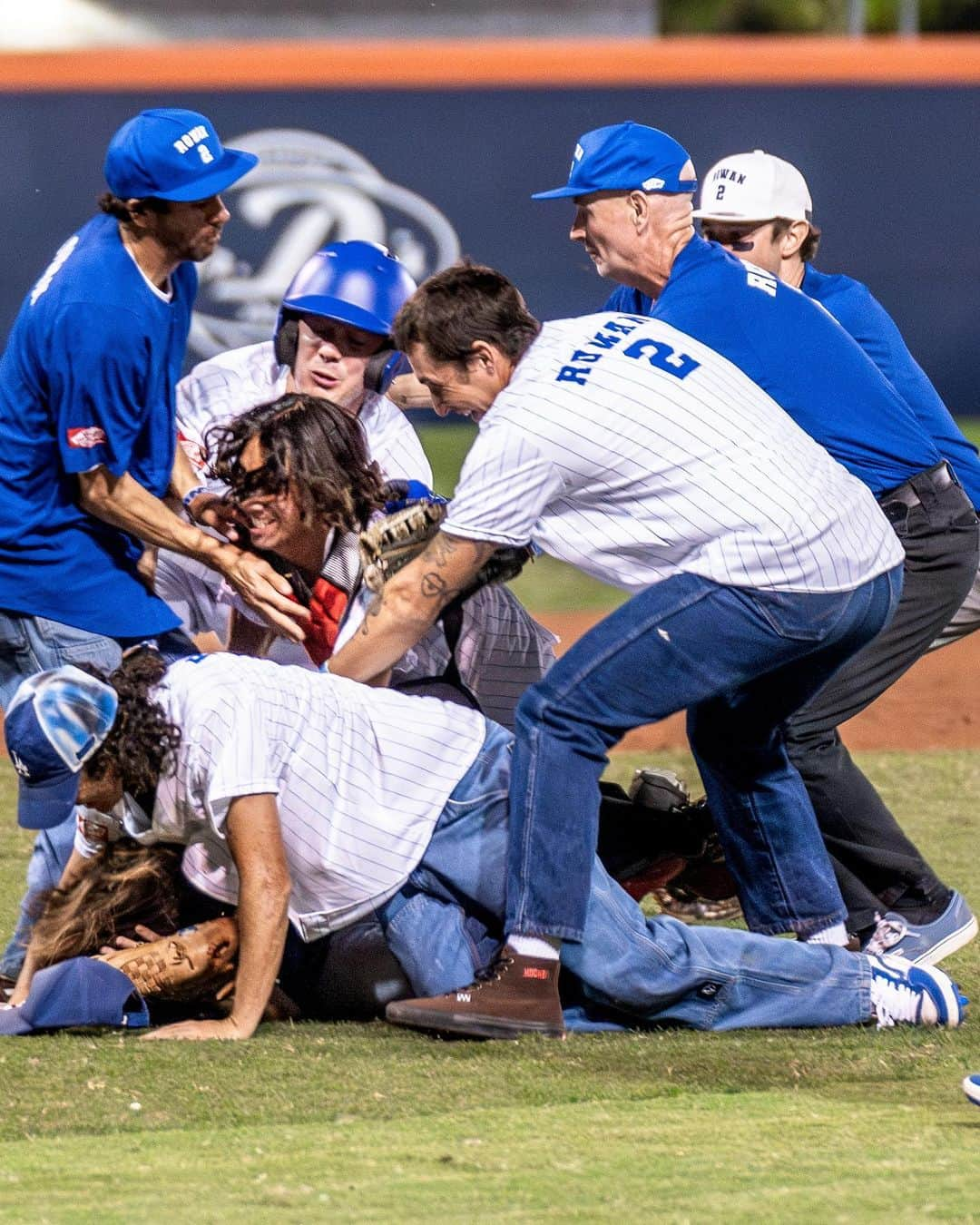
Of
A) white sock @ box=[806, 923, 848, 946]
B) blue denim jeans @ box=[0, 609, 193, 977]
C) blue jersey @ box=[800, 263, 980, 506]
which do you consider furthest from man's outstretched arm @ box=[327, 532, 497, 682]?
blue jersey @ box=[800, 263, 980, 506]

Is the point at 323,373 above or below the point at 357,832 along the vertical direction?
above

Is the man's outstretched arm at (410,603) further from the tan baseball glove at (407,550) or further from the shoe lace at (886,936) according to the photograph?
the shoe lace at (886,936)

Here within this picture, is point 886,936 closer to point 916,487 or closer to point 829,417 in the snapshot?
Result: point 916,487

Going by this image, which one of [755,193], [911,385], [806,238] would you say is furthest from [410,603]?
[806,238]

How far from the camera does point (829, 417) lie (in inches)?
200

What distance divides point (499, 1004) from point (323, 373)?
2.15 metres

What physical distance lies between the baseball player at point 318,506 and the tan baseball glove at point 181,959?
2.52 feet

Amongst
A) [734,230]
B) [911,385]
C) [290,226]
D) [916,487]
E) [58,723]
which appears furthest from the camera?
[290,226]

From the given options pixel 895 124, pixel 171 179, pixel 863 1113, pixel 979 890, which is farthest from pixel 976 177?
pixel 863 1113

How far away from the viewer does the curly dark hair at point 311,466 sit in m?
4.91

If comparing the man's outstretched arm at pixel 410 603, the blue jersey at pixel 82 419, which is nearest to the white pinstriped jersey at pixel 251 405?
the blue jersey at pixel 82 419

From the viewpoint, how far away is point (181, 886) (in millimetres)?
4648

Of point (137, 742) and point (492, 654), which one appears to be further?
point (492, 654)

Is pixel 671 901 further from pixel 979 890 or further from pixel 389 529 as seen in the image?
pixel 389 529
